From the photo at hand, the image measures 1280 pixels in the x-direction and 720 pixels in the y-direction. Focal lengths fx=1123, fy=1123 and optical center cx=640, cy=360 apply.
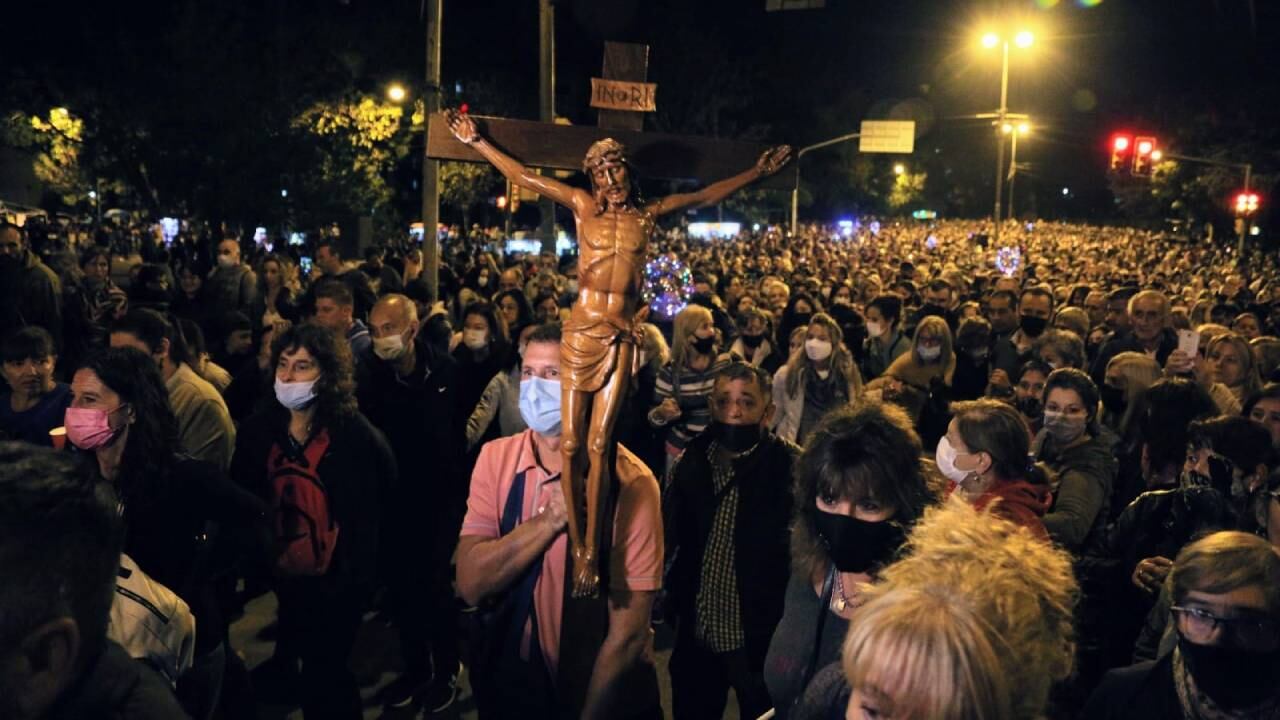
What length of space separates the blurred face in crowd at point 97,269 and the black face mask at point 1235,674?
35.8ft

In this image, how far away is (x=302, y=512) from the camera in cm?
468

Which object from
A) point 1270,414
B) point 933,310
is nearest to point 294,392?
point 1270,414

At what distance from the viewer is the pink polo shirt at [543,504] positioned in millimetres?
3174

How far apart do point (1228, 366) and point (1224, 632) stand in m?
4.95

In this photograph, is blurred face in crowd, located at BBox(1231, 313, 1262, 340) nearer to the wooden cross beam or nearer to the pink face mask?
the wooden cross beam

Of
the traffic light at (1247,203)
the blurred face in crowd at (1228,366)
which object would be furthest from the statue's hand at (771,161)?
the traffic light at (1247,203)

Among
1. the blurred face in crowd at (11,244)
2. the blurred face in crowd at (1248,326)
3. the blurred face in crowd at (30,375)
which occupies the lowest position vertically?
the blurred face in crowd at (30,375)

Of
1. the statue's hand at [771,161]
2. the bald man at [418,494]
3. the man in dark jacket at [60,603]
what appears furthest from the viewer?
A: the bald man at [418,494]

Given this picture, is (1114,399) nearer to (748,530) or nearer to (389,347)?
(748,530)

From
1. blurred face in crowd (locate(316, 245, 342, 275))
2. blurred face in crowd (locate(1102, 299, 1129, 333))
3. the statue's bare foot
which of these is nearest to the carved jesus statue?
the statue's bare foot

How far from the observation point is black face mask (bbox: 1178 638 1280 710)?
262 cm

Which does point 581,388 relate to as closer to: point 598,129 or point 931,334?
point 598,129

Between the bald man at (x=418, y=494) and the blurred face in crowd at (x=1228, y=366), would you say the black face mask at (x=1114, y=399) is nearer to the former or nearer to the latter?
the blurred face in crowd at (x=1228, y=366)

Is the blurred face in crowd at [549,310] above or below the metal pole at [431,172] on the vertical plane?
below
